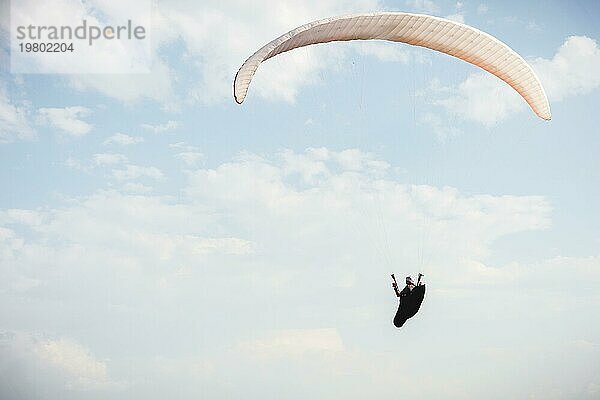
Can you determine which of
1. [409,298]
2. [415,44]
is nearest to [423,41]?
[415,44]

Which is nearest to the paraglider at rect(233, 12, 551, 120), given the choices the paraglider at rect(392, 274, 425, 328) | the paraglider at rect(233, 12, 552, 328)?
the paraglider at rect(233, 12, 552, 328)

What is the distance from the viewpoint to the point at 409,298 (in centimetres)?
2031

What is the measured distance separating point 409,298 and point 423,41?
7.65 m

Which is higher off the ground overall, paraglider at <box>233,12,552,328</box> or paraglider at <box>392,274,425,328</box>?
paraglider at <box>233,12,552,328</box>

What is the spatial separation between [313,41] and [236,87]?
2929 millimetres

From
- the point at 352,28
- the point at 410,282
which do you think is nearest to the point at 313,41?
the point at 352,28

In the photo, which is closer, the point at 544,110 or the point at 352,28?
the point at 352,28

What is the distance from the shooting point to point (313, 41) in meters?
20.7

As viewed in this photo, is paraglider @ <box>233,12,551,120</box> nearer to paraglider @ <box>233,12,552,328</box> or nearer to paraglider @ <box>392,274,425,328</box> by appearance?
paraglider @ <box>233,12,552,328</box>

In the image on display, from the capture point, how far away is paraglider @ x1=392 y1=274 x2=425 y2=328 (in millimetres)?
20281

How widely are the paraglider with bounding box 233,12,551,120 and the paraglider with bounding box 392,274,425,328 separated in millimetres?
6830

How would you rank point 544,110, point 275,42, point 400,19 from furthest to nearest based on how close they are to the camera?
point 544,110 → point 400,19 → point 275,42

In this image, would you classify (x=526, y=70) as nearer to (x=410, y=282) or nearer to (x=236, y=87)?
(x=410, y=282)

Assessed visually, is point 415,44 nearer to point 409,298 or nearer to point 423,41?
point 423,41
